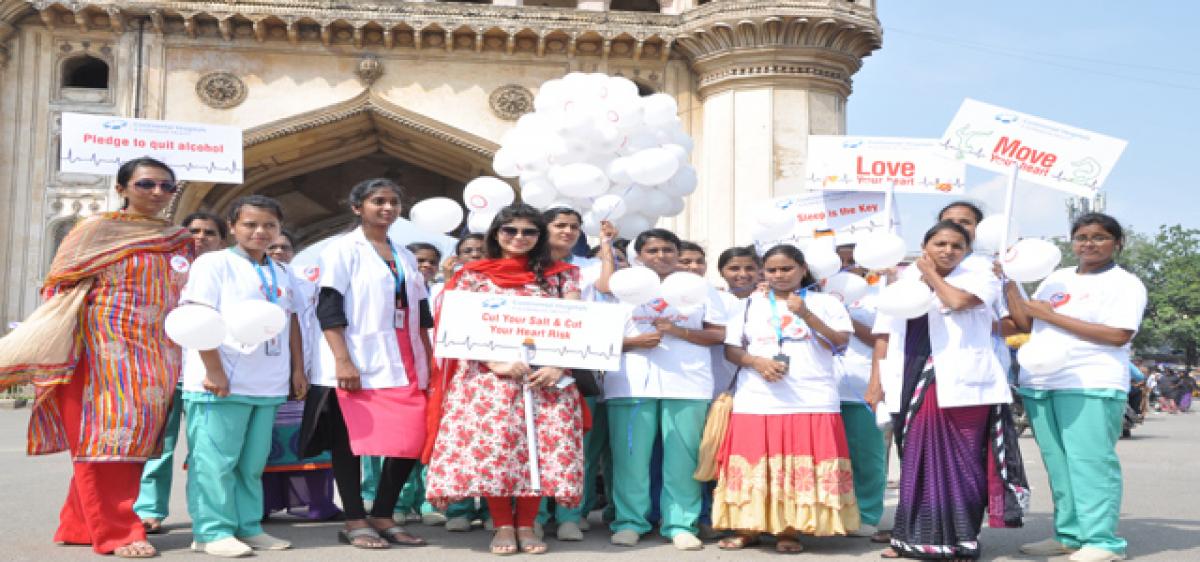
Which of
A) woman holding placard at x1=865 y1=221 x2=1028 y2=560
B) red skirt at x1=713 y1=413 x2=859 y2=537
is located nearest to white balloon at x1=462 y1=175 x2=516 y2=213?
red skirt at x1=713 y1=413 x2=859 y2=537

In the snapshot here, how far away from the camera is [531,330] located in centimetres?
516

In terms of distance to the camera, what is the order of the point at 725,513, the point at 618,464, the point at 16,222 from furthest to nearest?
1. the point at 16,222
2. the point at 618,464
3. the point at 725,513

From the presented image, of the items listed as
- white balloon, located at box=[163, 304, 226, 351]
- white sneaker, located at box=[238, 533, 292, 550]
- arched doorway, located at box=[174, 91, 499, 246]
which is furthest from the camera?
arched doorway, located at box=[174, 91, 499, 246]

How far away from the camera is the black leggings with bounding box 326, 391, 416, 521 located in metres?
5.34

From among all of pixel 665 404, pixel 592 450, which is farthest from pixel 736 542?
pixel 592 450

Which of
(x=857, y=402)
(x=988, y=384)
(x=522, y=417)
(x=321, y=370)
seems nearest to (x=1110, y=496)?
(x=988, y=384)

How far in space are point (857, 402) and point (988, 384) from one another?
1052 millimetres

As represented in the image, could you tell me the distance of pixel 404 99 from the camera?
A: 18.2 metres

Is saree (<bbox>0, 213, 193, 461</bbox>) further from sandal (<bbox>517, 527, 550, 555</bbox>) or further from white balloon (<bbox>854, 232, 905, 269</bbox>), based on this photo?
white balloon (<bbox>854, 232, 905, 269</bbox>)

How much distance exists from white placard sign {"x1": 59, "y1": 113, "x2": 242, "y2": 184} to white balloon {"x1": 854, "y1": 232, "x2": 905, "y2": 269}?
4524mm

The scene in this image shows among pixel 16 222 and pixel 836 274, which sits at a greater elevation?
pixel 16 222

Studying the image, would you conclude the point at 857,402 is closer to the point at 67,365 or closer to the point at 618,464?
the point at 618,464

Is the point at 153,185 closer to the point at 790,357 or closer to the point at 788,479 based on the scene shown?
the point at 790,357

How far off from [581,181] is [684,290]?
162 centimetres
